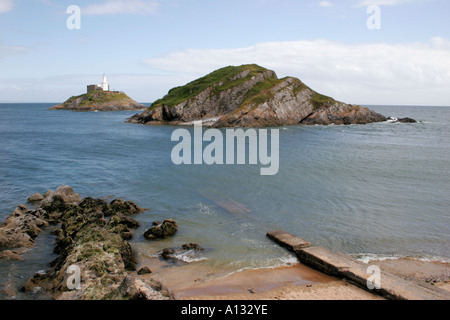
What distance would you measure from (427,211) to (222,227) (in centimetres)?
1302

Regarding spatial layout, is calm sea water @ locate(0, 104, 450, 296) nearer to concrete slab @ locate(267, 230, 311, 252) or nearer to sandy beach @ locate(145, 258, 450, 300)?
concrete slab @ locate(267, 230, 311, 252)

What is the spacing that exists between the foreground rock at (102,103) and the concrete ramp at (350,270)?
169m

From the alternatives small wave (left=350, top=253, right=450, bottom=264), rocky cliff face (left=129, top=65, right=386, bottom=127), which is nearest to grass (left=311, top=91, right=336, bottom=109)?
rocky cliff face (left=129, top=65, right=386, bottom=127)

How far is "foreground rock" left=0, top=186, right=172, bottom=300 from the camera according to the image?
10195mm

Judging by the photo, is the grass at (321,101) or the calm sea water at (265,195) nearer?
the calm sea water at (265,195)

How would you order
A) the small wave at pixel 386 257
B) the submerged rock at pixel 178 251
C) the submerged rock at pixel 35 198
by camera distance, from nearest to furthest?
1. the submerged rock at pixel 178 251
2. the small wave at pixel 386 257
3. the submerged rock at pixel 35 198

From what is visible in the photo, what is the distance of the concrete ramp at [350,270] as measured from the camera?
1069 centimetres

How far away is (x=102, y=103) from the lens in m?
170

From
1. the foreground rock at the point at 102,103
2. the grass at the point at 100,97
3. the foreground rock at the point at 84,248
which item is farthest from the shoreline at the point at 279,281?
the grass at the point at 100,97

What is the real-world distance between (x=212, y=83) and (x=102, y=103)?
104 m
